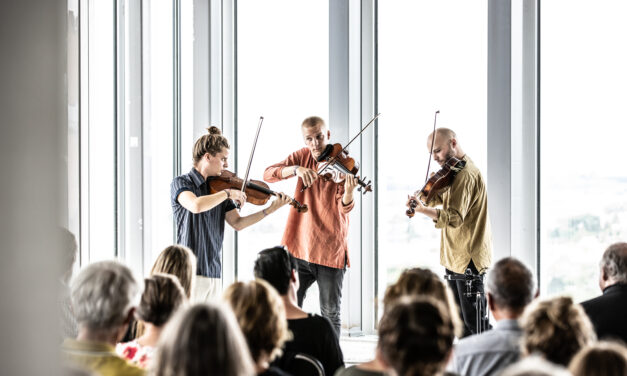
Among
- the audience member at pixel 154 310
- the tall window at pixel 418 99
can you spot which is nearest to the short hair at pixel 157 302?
the audience member at pixel 154 310

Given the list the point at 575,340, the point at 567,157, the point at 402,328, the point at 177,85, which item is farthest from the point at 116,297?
the point at 567,157

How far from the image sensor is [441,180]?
3.63 m

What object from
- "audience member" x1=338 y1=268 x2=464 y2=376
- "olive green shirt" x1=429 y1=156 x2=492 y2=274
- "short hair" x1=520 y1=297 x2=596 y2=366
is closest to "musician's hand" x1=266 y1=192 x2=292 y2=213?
"olive green shirt" x1=429 y1=156 x2=492 y2=274

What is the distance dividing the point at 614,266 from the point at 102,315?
1934mm

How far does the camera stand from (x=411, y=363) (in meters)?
1.44

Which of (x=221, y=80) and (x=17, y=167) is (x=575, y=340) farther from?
(x=221, y=80)

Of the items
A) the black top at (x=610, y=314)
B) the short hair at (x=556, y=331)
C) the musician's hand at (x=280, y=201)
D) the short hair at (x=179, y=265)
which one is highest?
the musician's hand at (x=280, y=201)

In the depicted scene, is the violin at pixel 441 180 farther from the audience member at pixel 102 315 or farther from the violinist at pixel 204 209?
the audience member at pixel 102 315

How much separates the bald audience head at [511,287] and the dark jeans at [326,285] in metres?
1.64

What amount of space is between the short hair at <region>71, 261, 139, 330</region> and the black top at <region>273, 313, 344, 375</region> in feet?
2.06

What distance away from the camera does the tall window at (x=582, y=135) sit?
4.14 meters

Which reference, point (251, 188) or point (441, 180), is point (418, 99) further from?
point (251, 188)

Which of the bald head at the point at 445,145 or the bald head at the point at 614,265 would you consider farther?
the bald head at the point at 445,145

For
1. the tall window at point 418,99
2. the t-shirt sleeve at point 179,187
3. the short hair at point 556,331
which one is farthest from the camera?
the tall window at point 418,99
